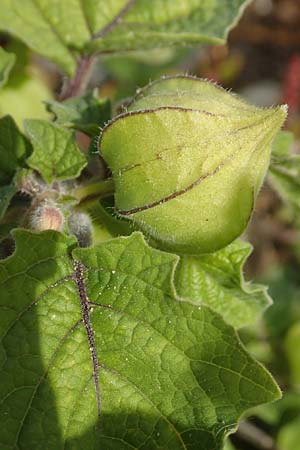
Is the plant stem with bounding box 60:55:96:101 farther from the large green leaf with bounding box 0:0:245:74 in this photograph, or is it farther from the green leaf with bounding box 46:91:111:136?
the green leaf with bounding box 46:91:111:136

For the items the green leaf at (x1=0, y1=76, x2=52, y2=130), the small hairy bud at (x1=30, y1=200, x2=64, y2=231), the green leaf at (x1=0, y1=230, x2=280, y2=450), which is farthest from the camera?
the green leaf at (x1=0, y1=76, x2=52, y2=130)


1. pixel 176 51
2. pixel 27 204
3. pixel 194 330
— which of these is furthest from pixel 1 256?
pixel 176 51

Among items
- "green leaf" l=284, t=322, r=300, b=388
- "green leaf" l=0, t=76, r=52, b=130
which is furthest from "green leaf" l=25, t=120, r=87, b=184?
"green leaf" l=284, t=322, r=300, b=388

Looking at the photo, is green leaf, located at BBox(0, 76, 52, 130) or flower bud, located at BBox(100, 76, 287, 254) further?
green leaf, located at BBox(0, 76, 52, 130)

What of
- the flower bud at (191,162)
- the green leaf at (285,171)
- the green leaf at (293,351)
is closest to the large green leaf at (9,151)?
the flower bud at (191,162)

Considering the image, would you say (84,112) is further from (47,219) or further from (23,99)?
(23,99)

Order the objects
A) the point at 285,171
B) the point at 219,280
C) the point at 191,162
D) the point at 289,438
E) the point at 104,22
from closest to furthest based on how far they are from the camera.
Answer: the point at 191,162 → the point at 219,280 → the point at 285,171 → the point at 104,22 → the point at 289,438

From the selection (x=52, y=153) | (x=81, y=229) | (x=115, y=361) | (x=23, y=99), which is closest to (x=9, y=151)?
(x=52, y=153)
